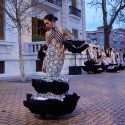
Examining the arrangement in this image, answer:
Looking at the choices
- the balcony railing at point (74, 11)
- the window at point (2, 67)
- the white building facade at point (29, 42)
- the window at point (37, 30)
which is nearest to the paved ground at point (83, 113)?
the window at point (2, 67)

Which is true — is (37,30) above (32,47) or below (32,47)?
above

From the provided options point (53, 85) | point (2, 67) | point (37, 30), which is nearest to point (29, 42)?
point (37, 30)

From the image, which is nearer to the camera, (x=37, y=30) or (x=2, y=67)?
(x=2, y=67)

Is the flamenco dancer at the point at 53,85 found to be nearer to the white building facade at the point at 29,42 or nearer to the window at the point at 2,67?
the white building facade at the point at 29,42

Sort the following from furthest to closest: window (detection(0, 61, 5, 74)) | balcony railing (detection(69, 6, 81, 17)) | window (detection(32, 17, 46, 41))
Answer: balcony railing (detection(69, 6, 81, 17))
window (detection(32, 17, 46, 41))
window (detection(0, 61, 5, 74))

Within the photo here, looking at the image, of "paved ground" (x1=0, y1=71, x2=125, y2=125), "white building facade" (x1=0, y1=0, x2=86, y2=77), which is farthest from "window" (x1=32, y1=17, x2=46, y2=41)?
"paved ground" (x1=0, y1=71, x2=125, y2=125)

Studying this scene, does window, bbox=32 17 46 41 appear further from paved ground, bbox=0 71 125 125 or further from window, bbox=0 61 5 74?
paved ground, bbox=0 71 125 125

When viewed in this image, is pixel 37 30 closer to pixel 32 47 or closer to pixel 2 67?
pixel 32 47

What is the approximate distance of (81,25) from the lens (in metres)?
30.9

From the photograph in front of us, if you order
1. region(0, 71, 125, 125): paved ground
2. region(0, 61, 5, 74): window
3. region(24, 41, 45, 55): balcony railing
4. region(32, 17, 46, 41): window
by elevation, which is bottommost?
region(0, 71, 125, 125): paved ground

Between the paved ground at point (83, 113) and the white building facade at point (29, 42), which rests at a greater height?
the white building facade at point (29, 42)

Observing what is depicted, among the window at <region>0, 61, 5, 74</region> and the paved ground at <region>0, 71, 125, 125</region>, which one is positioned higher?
the window at <region>0, 61, 5, 74</region>

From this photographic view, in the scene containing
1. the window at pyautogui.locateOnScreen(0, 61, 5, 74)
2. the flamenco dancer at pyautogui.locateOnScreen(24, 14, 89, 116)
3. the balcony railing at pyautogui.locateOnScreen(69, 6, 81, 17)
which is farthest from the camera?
the balcony railing at pyautogui.locateOnScreen(69, 6, 81, 17)

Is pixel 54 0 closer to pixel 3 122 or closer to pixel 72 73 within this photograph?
pixel 72 73
